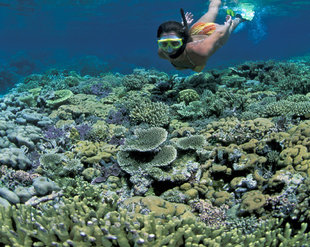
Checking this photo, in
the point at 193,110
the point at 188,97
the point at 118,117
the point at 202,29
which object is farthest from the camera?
→ the point at 188,97

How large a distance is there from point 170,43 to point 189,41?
713mm

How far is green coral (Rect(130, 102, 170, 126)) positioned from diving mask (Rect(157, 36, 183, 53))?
2.30m

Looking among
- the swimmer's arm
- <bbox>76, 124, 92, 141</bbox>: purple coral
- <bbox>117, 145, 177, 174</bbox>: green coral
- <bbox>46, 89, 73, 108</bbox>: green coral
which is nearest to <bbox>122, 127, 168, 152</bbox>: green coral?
<bbox>117, 145, 177, 174</bbox>: green coral

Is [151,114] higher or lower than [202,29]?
lower

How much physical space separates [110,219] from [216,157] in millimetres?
3078

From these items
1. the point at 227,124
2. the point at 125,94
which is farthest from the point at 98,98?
the point at 227,124

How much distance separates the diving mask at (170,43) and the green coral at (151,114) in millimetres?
2303

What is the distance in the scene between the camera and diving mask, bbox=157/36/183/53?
5465mm

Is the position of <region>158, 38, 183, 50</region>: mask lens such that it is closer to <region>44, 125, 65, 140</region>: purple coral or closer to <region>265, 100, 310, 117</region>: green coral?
<region>265, 100, 310, 117</region>: green coral

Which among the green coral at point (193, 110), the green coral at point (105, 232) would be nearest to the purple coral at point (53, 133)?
the green coral at point (193, 110)

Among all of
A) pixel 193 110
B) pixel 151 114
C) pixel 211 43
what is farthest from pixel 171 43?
pixel 193 110

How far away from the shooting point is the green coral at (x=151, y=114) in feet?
24.1

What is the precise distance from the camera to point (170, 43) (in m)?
5.53

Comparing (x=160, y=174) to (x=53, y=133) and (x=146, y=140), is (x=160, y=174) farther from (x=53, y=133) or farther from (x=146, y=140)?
(x=53, y=133)
